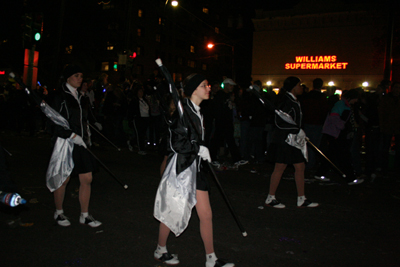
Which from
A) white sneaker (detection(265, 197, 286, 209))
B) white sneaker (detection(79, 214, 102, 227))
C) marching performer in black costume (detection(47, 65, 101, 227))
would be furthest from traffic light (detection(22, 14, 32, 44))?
white sneaker (detection(265, 197, 286, 209))

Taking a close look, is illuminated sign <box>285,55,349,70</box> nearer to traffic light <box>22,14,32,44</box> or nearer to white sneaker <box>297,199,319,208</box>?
traffic light <box>22,14,32,44</box>

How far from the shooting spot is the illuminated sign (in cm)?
3133

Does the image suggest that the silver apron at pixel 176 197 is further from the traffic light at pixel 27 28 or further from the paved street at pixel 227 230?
the traffic light at pixel 27 28

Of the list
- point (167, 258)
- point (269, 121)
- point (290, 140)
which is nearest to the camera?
point (167, 258)

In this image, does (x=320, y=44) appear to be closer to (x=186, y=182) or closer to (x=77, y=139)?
(x=77, y=139)

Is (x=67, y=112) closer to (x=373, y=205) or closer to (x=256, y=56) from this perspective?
(x=373, y=205)

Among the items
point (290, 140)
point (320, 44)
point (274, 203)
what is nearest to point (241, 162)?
point (274, 203)

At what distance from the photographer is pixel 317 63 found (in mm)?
31750

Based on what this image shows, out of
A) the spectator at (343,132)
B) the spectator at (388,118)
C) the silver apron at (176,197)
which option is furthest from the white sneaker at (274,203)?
the spectator at (388,118)

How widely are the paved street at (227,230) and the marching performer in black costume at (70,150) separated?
393 millimetres

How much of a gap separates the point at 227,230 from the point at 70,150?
2161 millimetres

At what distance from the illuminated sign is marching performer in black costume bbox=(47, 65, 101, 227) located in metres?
30.1

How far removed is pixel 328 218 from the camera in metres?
5.06

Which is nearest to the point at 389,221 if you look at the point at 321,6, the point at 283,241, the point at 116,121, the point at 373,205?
the point at 373,205
